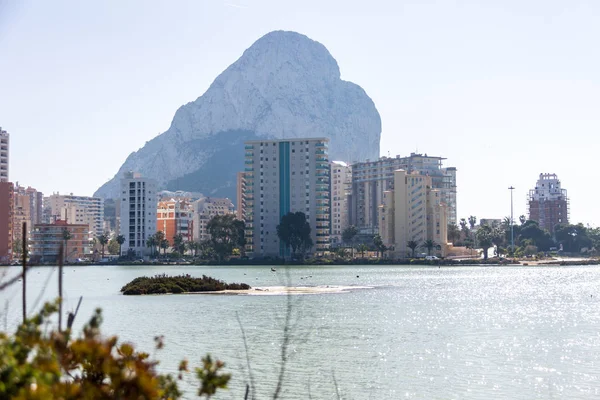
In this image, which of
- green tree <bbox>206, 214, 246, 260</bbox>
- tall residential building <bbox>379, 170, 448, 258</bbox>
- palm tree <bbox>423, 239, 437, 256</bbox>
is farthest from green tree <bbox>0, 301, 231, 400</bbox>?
tall residential building <bbox>379, 170, 448, 258</bbox>

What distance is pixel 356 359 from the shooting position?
34.2 m

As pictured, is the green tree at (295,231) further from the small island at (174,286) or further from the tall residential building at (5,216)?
the small island at (174,286)

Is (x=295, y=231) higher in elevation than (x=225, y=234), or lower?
higher

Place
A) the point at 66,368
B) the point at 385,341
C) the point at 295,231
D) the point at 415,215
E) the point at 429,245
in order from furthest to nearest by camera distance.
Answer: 1. the point at 415,215
2. the point at 429,245
3. the point at 295,231
4. the point at 385,341
5. the point at 66,368

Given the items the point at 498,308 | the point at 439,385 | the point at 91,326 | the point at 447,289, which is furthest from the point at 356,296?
the point at 91,326

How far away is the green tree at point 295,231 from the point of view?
606 ft

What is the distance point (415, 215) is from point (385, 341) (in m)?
153

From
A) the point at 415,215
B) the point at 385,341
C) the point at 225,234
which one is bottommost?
the point at 385,341

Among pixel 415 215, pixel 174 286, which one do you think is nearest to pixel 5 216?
pixel 415 215

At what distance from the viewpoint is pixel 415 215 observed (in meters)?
192

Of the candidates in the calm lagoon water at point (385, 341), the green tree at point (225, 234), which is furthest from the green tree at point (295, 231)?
the calm lagoon water at point (385, 341)

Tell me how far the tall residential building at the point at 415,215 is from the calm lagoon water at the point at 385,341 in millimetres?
117782

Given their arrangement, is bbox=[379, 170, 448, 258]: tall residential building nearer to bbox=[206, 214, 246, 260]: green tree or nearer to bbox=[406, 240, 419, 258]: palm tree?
bbox=[406, 240, 419, 258]: palm tree

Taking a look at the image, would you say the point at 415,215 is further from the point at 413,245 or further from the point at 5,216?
the point at 5,216
